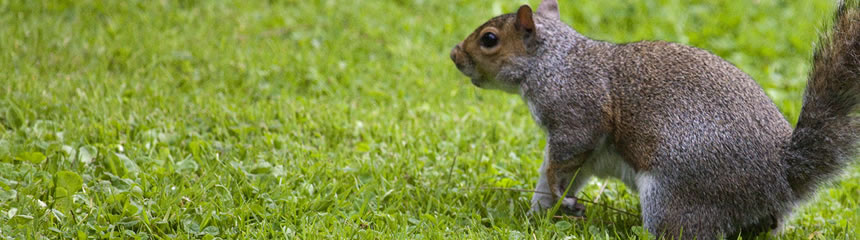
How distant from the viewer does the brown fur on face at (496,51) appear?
3391 mm

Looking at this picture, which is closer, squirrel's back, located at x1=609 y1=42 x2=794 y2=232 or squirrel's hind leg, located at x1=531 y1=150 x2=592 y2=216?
squirrel's back, located at x1=609 y1=42 x2=794 y2=232

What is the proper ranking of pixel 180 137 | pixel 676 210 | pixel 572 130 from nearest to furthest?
pixel 676 210 < pixel 572 130 < pixel 180 137

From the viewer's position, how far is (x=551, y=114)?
3.24 meters

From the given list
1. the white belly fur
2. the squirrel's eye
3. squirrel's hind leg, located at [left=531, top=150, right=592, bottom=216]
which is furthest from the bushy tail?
the squirrel's eye

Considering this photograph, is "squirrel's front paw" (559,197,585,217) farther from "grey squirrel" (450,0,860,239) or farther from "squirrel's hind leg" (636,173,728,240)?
"squirrel's hind leg" (636,173,728,240)

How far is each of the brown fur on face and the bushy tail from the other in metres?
0.99

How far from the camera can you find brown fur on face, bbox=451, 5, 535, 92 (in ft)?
11.1

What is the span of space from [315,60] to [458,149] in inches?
54.8

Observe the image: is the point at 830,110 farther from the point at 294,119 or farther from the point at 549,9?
the point at 294,119

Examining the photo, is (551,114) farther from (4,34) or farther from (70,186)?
(4,34)

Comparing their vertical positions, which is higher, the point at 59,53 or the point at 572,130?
the point at 572,130

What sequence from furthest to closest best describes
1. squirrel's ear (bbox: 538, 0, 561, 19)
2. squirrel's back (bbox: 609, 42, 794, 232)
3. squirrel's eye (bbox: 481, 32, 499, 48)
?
squirrel's ear (bbox: 538, 0, 561, 19) < squirrel's eye (bbox: 481, 32, 499, 48) < squirrel's back (bbox: 609, 42, 794, 232)

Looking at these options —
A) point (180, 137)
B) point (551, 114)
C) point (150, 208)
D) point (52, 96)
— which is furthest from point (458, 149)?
point (52, 96)

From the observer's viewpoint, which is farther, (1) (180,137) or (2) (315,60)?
(2) (315,60)
